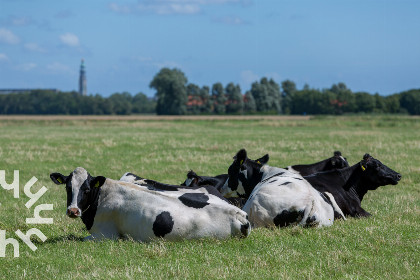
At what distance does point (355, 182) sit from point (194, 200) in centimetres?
422

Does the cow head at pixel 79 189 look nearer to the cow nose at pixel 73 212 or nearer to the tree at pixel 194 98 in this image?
the cow nose at pixel 73 212

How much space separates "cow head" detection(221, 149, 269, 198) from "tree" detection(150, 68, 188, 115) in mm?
121299

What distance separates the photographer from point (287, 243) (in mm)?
8141

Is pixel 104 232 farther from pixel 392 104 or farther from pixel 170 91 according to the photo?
pixel 392 104

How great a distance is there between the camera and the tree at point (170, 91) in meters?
133

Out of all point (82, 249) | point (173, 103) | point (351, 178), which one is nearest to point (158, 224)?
point (82, 249)

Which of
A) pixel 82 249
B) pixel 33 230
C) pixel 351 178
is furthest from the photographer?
pixel 351 178

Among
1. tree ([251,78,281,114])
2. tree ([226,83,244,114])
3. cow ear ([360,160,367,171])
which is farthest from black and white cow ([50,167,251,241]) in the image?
tree ([251,78,281,114])

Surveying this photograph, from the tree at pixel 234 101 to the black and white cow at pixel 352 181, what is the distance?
125 metres

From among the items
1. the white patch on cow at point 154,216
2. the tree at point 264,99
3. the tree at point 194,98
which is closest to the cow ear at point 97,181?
the white patch on cow at point 154,216

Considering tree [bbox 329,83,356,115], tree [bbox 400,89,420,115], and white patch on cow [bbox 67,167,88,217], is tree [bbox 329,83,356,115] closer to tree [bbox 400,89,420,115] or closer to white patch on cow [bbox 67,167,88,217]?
tree [bbox 400,89,420,115]

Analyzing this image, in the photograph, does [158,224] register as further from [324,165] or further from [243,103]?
[243,103]

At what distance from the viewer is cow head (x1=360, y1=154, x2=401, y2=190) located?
11500 mm

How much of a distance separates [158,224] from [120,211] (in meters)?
0.66
